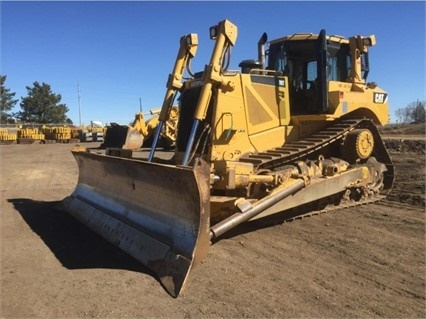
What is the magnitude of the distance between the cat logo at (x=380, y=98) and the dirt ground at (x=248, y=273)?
2.35m

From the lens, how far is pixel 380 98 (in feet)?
28.9

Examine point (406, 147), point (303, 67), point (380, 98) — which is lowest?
point (406, 147)

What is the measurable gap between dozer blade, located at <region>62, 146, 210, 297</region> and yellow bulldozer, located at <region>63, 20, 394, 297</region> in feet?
0.05

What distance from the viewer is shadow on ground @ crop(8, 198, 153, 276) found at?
16.7 feet

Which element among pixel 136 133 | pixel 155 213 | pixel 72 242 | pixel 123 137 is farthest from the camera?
pixel 136 133

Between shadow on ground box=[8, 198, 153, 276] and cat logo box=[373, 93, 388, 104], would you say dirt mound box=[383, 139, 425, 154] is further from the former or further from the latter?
shadow on ground box=[8, 198, 153, 276]

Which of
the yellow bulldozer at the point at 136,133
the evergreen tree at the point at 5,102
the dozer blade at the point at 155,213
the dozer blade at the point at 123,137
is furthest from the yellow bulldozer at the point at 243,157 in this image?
the evergreen tree at the point at 5,102

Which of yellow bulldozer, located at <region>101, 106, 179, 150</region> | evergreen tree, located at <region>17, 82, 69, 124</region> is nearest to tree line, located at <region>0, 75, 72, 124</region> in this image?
evergreen tree, located at <region>17, 82, 69, 124</region>

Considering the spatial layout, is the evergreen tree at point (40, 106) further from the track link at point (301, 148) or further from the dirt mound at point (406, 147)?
the track link at point (301, 148)

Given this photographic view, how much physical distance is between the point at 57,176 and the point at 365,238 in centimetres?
1016

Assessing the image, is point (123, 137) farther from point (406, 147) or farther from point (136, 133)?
point (406, 147)

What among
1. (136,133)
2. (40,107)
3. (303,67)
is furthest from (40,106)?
(303,67)

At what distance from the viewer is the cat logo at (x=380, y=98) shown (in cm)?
867

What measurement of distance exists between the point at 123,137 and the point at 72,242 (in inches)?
452
